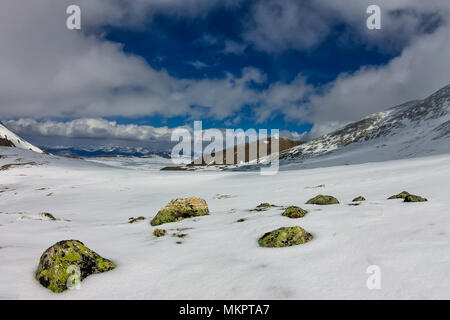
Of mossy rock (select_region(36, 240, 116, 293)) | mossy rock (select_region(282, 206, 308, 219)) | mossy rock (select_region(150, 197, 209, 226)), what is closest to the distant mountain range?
mossy rock (select_region(150, 197, 209, 226))

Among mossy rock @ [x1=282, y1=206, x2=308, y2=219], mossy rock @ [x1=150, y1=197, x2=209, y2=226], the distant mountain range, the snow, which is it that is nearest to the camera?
the snow

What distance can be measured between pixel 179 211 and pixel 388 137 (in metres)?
130

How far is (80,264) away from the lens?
17.8 ft

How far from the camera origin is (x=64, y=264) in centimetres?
524

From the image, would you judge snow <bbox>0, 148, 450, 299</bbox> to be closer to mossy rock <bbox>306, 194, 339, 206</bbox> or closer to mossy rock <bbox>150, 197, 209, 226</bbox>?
mossy rock <bbox>150, 197, 209, 226</bbox>

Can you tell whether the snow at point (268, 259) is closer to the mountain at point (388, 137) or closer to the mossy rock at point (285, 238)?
the mossy rock at point (285, 238)

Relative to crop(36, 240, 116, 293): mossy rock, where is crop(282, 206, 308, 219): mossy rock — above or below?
above

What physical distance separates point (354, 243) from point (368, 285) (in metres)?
1.92

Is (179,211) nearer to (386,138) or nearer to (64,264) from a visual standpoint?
(64,264)

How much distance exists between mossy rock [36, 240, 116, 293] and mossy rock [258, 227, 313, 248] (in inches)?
168

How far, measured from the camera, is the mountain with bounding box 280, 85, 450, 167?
79.7 metres

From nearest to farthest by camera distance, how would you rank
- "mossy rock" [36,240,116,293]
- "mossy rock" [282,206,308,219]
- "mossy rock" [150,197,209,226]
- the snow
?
the snow < "mossy rock" [36,240,116,293] < "mossy rock" [282,206,308,219] < "mossy rock" [150,197,209,226]
